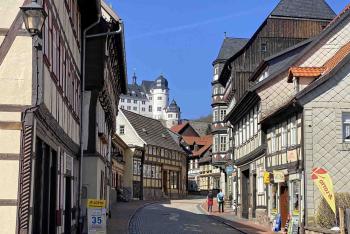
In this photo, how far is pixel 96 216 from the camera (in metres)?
16.4

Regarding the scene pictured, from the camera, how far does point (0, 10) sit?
11.6 metres

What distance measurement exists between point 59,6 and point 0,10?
150 inches

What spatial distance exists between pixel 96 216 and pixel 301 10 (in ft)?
106

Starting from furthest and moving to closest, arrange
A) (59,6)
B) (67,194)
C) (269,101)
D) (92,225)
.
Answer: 1. (269,101)
2. (67,194)
3. (92,225)
4. (59,6)

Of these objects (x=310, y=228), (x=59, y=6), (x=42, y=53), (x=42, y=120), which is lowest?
(x=310, y=228)

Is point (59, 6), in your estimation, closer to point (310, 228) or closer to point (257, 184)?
point (310, 228)

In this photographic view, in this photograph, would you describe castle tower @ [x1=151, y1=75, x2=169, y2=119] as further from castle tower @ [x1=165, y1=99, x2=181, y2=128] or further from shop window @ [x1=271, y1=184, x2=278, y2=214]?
shop window @ [x1=271, y1=184, x2=278, y2=214]

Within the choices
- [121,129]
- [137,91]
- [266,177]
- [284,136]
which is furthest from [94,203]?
[137,91]

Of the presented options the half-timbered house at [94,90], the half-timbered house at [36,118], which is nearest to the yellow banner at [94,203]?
the half-timbered house at [36,118]

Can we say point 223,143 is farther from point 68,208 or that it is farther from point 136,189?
point 68,208

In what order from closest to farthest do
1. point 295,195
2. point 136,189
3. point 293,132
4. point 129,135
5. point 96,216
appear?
point 96,216, point 295,195, point 293,132, point 136,189, point 129,135

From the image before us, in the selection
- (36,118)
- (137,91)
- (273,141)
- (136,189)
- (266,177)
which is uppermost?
(137,91)

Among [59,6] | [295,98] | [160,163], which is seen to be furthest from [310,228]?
[160,163]

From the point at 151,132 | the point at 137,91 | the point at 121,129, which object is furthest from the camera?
the point at 137,91
